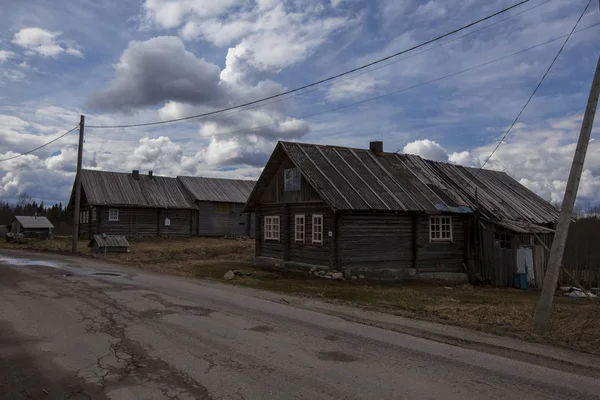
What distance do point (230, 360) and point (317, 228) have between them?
15175mm

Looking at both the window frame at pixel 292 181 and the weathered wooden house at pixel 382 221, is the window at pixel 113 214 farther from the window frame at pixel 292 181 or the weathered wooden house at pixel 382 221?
the window frame at pixel 292 181

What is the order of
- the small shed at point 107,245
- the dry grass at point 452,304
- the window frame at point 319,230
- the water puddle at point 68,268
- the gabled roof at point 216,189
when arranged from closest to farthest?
1. the dry grass at point 452,304
2. the water puddle at point 68,268
3. the window frame at point 319,230
4. the small shed at point 107,245
5. the gabled roof at point 216,189

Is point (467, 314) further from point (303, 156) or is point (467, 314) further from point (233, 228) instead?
point (233, 228)

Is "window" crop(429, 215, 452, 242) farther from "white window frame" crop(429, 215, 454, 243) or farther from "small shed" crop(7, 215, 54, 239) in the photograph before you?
"small shed" crop(7, 215, 54, 239)

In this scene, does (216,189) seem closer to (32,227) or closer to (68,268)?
(32,227)

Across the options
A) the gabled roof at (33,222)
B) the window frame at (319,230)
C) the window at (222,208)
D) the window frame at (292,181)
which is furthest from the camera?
the window at (222,208)

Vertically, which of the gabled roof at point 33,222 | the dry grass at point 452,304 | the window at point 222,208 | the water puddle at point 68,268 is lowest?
the dry grass at point 452,304

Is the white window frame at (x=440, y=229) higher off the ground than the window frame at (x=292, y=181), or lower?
lower

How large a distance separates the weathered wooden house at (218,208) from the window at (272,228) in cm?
1997

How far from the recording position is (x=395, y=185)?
74.7ft

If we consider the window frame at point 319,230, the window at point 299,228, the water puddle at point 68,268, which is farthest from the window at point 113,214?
the window frame at point 319,230

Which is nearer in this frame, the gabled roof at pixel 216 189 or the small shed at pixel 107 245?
the small shed at pixel 107 245

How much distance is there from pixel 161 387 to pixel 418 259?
17739 mm

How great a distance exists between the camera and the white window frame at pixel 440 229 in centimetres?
2231
